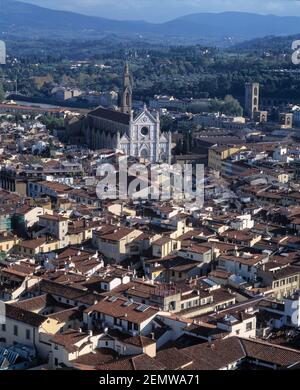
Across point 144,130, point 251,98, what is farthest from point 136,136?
point 251,98

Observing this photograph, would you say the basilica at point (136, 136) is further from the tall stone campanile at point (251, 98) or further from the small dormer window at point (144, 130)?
the tall stone campanile at point (251, 98)

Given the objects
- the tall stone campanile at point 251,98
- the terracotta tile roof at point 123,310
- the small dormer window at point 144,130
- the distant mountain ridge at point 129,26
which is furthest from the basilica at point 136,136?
the distant mountain ridge at point 129,26

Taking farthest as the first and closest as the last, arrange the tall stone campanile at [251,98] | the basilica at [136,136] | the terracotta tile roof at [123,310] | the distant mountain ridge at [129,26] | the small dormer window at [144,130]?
the distant mountain ridge at [129,26] → the tall stone campanile at [251,98] → the small dormer window at [144,130] → the basilica at [136,136] → the terracotta tile roof at [123,310]

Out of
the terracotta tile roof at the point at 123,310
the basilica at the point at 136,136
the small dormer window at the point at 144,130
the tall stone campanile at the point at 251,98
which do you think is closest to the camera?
the terracotta tile roof at the point at 123,310

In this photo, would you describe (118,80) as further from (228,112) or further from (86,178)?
(86,178)

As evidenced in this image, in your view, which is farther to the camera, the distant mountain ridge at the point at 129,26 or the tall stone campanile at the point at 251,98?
the distant mountain ridge at the point at 129,26

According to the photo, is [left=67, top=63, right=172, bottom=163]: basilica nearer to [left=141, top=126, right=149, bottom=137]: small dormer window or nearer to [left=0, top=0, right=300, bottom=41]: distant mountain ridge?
[left=141, top=126, right=149, bottom=137]: small dormer window
